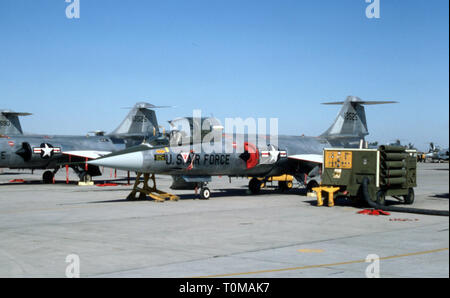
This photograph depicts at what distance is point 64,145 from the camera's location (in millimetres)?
34594

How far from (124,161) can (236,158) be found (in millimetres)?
5474

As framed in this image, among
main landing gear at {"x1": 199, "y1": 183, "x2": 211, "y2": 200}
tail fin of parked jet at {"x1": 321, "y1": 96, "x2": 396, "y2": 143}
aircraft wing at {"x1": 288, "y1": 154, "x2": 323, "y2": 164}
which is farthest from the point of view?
tail fin of parked jet at {"x1": 321, "y1": 96, "x2": 396, "y2": 143}

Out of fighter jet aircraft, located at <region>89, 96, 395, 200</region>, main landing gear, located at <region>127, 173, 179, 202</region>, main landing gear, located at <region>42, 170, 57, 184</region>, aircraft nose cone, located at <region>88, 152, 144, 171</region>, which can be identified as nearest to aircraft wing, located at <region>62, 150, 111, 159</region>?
main landing gear, located at <region>42, 170, 57, 184</region>

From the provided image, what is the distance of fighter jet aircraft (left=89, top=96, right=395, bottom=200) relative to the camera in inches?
811

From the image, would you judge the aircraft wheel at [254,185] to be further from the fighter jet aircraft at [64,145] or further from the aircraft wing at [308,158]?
the fighter jet aircraft at [64,145]

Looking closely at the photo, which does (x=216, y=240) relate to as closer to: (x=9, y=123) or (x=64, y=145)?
(x=64, y=145)

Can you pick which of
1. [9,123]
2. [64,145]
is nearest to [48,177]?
[64,145]

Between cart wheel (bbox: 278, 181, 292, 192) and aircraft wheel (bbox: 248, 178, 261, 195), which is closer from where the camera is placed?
aircraft wheel (bbox: 248, 178, 261, 195)

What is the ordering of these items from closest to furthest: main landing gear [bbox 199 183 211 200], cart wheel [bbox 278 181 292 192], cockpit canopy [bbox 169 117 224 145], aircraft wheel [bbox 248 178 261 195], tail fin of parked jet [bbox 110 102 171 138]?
1. cockpit canopy [bbox 169 117 224 145]
2. main landing gear [bbox 199 183 211 200]
3. aircraft wheel [bbox 248 178 261 195]
4. cart wheel [bbox 278 181 292 192]
5. tail fin of parked jet [bbox 110 102 171 138]

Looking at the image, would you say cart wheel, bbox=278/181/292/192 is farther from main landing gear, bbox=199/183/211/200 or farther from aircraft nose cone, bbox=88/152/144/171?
aircraft nose cone, bbox=88/152/144/171

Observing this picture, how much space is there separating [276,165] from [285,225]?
1039cm

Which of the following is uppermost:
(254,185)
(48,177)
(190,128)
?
(190,128)

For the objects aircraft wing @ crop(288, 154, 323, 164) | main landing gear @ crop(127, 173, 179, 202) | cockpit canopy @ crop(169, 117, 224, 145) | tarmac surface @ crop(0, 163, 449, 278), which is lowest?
tarmac surface @ crop(0, 163, 449, 278)
